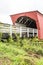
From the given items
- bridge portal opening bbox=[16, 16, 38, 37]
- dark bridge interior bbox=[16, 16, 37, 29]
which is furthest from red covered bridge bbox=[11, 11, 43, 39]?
bridge portal opening bbox=[16, 16, 38, 37]

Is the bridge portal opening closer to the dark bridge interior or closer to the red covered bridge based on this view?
the dark bridge interior

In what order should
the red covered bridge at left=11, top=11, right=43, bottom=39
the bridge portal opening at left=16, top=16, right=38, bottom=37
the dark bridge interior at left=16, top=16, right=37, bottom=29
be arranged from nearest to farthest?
the bridge portal opening at left=16, top=16, right=38, bottom=37
the red covered bridge at left=11, top=11, right=43, bottom=39
the dark bridge interior at left=16, top=16, right=37, bottom=29

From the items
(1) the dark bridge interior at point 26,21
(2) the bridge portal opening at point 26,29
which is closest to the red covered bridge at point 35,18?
(1) the dark bridge interior at point 26,21

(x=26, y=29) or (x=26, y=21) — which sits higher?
(x=26, y=21)

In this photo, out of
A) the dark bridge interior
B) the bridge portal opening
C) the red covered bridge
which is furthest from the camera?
the dark bridge interior

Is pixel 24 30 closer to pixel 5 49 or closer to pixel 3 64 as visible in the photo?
pixel 5 49

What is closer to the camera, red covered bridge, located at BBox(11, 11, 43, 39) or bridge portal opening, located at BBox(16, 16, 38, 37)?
bridge portal opening, located at BBox(16, 16, 38, 37)

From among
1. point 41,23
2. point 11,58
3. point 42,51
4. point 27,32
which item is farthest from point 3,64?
point 41,23

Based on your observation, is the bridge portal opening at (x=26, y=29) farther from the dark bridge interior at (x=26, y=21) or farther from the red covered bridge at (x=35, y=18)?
the red covered bridge at (x=35, y=18)

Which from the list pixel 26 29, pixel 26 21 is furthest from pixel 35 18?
pixel 26 21

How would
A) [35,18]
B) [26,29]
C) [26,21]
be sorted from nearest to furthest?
[26,29] → [35,18] → [26,21]

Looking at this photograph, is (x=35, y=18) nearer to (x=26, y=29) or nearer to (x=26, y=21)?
(x=26, y=29)

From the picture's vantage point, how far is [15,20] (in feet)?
62.2

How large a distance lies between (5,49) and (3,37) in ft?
9.09
